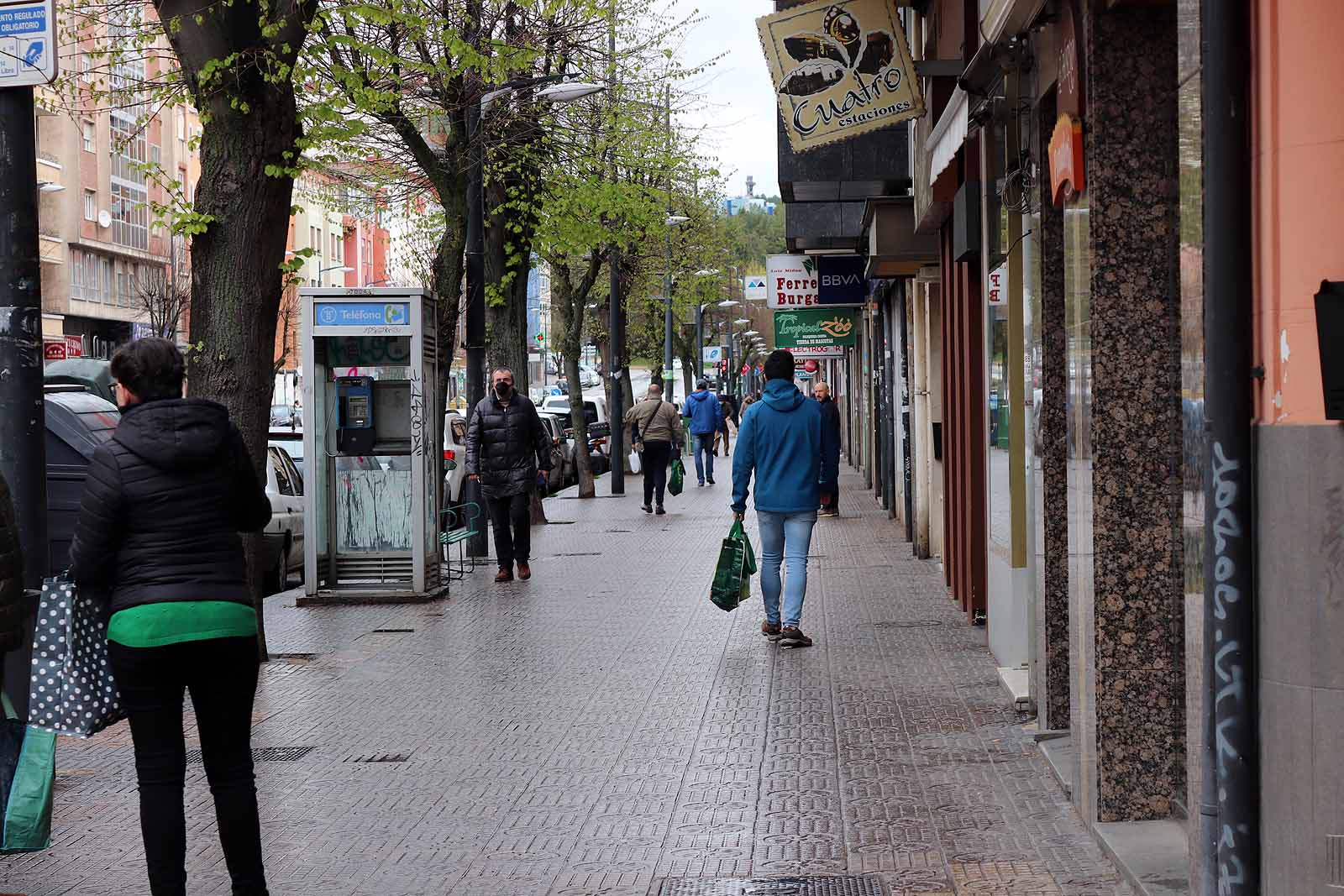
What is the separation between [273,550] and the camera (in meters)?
16.6

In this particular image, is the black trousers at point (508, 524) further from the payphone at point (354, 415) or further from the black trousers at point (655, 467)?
the black trousers at point (655, 467)

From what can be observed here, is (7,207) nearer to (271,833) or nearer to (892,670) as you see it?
(271,833)

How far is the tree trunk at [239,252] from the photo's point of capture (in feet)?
35.7

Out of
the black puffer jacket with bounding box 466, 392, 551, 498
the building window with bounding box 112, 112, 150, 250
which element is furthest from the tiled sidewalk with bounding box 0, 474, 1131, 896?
the building window with bounding box 112, 112, 150, 250

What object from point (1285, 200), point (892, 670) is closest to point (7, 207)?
point (1285, 200)

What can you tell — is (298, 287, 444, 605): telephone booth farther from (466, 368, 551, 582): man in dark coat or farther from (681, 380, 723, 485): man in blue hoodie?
(681, 380, 723, 485): man in blue hoodie

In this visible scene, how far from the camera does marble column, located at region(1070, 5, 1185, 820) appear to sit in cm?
599

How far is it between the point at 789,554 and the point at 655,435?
1426 centimetres

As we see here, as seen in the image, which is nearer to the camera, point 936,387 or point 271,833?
point 271,833

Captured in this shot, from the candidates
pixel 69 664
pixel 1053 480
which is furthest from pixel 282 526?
pixel 69 664

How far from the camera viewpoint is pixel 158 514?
5219 millimetres

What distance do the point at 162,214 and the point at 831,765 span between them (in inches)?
276

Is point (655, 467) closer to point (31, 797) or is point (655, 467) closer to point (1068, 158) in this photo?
point (1068, 158)

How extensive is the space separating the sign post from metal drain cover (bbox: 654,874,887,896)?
276 cm
